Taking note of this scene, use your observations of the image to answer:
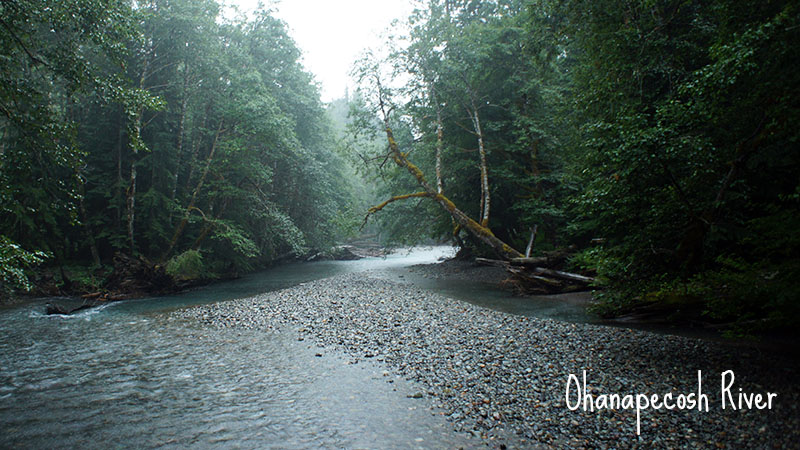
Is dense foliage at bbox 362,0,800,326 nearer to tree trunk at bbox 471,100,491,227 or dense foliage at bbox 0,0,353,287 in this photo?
tree trunk at bbox 471,100,491,227

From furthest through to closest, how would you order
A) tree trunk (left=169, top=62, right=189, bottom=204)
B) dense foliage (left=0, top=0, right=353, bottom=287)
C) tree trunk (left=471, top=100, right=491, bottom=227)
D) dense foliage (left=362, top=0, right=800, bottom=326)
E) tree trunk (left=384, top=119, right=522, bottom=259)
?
tree trunk (left=169, top=62, right=189, bottom=204) → tree trunk (left=471, top=100, right=491, bottom=227) → dense foliage (left=0, top=0, right=353, bottom=287) → tree trunk (left=384, top=119, right=522, bottom=259) → dense foliage (left=362, top=0, right=800, bottom=326)

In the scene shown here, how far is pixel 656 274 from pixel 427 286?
10.7m

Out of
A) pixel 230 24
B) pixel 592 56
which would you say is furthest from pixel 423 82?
pixel 230 24

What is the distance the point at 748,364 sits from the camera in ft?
17.6

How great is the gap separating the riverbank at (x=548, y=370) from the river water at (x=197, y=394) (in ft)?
1.89

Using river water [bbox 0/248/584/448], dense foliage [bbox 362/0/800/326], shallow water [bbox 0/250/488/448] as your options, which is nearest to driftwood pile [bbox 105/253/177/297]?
river water [bbox 0/248/584/448]

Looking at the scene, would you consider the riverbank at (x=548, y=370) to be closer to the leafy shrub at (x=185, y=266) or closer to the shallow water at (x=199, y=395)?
the shallow water at (x=199, y=395)

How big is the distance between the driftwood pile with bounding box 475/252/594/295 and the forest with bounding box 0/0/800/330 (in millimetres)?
560

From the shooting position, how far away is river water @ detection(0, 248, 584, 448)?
448 cm

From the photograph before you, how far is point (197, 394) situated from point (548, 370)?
5.27 m

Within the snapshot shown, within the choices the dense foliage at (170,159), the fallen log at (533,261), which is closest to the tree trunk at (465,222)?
the fallen log at (533,261)

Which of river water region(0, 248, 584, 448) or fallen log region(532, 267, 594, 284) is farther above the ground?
fallen log region(532, 267, 594, 284)

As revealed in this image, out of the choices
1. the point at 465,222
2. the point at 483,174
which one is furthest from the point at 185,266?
the point at 483,174

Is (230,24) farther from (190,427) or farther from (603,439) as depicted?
(603,439)
